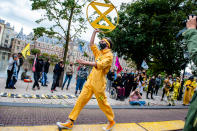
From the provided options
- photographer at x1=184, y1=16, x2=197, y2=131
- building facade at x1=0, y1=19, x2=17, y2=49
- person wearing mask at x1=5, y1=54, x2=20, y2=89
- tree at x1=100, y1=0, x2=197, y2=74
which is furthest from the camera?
building facade at x1=0, y1=19, x2=17, y2=49

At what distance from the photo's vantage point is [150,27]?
20156 millimetres

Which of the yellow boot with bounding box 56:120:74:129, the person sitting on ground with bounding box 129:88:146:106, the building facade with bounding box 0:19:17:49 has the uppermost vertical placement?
the building facade with bounding box 0:19:17:49

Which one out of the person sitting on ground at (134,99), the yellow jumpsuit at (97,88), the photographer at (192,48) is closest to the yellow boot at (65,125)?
the yellow jumpsuit at (97,88)

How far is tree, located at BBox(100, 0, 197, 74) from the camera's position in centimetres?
1914

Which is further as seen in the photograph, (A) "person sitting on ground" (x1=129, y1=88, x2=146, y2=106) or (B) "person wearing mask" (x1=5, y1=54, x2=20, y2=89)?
(A) "person sitting on ground" (x1=129, y1=88, x2=146, y2=106)

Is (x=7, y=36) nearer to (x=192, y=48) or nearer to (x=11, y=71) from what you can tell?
(x=11, y=71)

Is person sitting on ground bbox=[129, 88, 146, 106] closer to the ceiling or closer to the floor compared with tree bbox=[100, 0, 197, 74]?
closer to the floor

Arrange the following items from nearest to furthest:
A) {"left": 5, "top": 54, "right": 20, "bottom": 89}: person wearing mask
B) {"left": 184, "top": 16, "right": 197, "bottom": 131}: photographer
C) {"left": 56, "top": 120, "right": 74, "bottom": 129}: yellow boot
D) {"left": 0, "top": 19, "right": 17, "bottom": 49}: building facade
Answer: {"left": 184, "top": 16, "right": 197, "bottom": 131}: photographer, {"left": 56, "top": 120, "right": 74, "bottom": 129}: yellow boot, {"left": 5, "top": 54, "right": 20, "bottom": 89}: person wearing mask, {"left": 0, "top": 19, "right": 17, "bottom": 49}: building facade

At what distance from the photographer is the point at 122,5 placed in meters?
23.3

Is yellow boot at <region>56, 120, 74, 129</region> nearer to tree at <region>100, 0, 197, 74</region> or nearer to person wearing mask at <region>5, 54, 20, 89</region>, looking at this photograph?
person wearing mask at <region>5, 54, 20, 89</region>

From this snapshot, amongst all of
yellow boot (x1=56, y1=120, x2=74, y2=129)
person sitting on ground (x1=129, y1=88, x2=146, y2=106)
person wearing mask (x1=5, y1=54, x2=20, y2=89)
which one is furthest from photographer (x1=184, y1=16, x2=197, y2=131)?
person wearing mask (x1=5, y1=54, x2=20, y2=89)

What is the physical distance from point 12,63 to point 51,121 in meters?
5.41

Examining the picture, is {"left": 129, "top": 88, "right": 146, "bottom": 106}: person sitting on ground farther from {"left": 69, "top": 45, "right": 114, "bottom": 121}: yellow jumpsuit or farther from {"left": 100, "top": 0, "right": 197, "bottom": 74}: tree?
{"left": 100, "top": 0, "right": 197, "bottom": 74}: tree

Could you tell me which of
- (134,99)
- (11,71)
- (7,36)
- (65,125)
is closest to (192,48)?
(65,125)
